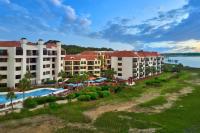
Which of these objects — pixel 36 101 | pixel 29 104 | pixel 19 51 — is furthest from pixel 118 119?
pixel 19 51

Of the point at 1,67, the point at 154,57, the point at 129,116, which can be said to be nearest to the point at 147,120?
the point at 129,116

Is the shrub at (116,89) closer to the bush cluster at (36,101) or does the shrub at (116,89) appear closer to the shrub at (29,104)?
the bush cluster at (36,101)

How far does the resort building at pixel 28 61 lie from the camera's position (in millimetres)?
74375

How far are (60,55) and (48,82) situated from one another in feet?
41.3

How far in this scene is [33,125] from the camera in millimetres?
41031

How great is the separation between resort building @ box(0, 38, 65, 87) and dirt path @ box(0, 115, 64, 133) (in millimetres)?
32847

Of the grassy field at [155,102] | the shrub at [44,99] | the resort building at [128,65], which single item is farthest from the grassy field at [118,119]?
the resort building at [128,65]

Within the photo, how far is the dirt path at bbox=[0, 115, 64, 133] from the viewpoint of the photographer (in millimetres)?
38719

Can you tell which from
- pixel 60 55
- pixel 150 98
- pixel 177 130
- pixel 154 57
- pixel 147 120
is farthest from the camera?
pixel 154 57

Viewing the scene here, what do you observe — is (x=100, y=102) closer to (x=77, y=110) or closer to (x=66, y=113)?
(x=77, y=110)

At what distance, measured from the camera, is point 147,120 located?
1797 inches

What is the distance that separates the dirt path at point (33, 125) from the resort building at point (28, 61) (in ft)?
108

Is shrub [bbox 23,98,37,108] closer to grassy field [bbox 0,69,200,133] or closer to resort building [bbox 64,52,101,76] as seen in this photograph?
grassy field [bbox 0,69,200,133]

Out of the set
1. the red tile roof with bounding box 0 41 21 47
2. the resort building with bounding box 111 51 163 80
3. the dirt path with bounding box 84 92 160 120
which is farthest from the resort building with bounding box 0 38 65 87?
the dirt path with bounding box 84 92 160 120
